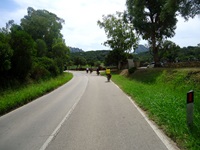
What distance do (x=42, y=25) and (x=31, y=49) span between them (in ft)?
108

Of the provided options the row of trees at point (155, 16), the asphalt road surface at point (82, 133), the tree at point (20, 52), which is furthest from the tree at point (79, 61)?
the asphalt road surface at point (82, 133)

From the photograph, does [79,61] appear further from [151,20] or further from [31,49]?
[31,49]

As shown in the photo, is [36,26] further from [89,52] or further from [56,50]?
[89,52]

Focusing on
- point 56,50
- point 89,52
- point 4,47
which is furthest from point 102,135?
point 89,52

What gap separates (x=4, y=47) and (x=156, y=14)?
72.5ft

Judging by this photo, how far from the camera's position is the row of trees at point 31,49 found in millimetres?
26672

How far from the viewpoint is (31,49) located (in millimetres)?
30422

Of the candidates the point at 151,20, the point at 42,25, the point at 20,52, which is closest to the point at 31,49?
the point at 20,52

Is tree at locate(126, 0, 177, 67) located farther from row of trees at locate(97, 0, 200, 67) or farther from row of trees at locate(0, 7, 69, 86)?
row of trees at locate(0, 7, 69, 86)

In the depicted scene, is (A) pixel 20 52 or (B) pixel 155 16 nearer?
(A) pixel 20 52

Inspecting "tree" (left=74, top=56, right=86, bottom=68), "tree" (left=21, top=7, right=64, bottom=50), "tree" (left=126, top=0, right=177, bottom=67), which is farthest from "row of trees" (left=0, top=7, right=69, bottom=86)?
"tree" (left=74, top=56, right=86, bottom=68)

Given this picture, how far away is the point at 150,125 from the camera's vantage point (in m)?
8.80

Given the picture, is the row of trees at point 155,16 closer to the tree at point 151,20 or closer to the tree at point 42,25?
the tree at point 151,20

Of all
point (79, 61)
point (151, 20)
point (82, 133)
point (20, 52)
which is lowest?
point (82, 133)
